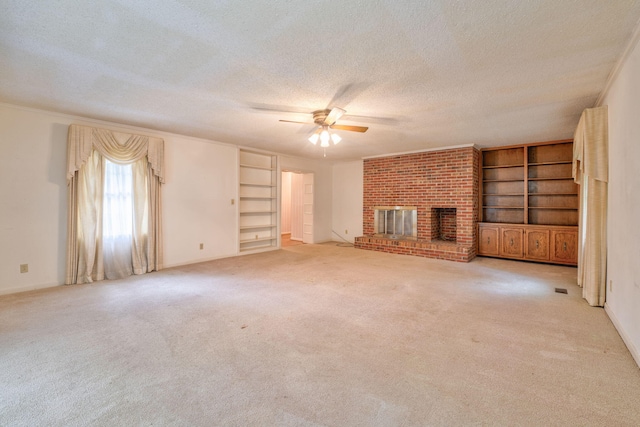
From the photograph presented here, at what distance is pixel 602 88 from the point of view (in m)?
2.88

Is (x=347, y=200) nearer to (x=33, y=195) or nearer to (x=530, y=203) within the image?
(x=530, y=203)

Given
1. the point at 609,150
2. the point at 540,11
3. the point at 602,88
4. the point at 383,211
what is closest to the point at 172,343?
the point at 540,11

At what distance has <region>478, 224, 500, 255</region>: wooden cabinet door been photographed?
5781 mm

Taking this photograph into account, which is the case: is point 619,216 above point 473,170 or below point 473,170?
below

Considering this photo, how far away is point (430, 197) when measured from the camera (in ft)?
20.5

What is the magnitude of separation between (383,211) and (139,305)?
Result: 5.45 metres

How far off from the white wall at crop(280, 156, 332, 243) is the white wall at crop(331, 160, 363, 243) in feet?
0.65

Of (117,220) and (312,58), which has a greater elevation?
(312,58)

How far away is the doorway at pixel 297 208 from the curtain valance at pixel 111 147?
329 cm

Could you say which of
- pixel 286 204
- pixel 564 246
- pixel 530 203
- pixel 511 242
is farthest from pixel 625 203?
Answer: pixel 286 204

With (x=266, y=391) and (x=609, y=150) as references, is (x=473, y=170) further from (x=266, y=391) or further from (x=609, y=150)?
(x=266, y=391)

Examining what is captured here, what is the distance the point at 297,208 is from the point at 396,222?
9.86 feet

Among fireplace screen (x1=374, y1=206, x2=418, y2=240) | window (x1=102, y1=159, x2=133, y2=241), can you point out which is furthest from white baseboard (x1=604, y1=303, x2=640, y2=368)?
window (x1=102, y1=159, x2=133, y2=241)

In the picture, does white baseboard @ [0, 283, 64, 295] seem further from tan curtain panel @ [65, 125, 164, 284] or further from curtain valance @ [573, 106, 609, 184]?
curtain valance @ [573, 106, 609, 184]
